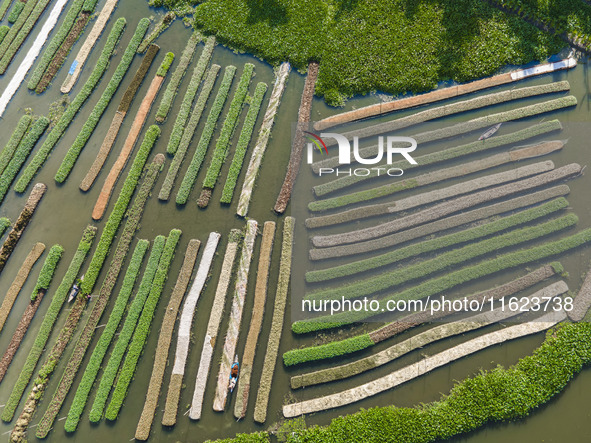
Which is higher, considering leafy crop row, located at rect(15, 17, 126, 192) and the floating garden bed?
leafy crop row, located at rect(15, 17, 126, 192)

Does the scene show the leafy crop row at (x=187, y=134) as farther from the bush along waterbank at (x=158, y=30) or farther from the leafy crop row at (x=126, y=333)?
the bush along waterbank at (x=158, y=30)

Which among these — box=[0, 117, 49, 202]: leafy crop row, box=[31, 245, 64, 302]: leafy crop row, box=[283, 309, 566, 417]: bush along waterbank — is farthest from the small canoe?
box=[0, 117, 49, 202]: leafy crop row

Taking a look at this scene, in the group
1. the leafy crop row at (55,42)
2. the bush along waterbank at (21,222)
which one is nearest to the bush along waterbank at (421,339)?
the bush along waterbank at (21,222)

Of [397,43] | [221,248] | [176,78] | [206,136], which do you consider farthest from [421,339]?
[176,78]

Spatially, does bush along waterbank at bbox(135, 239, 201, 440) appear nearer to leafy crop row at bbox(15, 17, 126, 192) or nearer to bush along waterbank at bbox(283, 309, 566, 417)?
bush along waterbank at bbox(283, 309, 566, 417)

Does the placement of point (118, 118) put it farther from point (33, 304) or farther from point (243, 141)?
point (33, 304)

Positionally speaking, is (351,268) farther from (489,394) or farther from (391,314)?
(489,394)

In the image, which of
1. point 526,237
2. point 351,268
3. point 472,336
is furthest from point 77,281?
point 526,237
